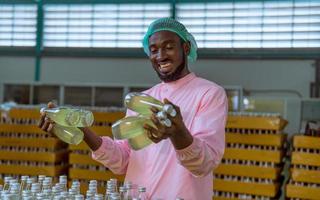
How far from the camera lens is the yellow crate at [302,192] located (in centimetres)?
329

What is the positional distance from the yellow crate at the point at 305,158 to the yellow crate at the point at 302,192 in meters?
0.19

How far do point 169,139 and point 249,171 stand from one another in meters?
2.17

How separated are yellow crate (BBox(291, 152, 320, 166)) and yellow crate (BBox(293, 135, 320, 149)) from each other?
0.07 metres

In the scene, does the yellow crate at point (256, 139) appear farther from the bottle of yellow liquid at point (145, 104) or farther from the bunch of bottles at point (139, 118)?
the bottle of yellow liquid at point (145, 104)

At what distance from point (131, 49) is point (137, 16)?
19.5 inches

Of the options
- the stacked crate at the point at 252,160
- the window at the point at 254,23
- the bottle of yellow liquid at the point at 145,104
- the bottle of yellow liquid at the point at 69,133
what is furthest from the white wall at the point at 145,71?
the bottle of yellow liquid at the point at 145,104

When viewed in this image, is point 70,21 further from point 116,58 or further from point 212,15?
point 212,15

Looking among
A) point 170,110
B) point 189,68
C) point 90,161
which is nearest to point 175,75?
point 170,110

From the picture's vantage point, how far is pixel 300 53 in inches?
230

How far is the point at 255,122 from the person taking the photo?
355cm

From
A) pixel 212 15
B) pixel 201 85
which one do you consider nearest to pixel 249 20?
pixel 212 15

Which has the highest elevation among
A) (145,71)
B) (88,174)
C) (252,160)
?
(145,71)

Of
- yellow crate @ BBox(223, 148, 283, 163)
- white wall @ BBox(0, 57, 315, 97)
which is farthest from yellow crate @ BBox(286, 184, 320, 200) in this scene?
white wall @ BBox(0, 57, 315, 97)

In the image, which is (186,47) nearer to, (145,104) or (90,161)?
(145,104)
